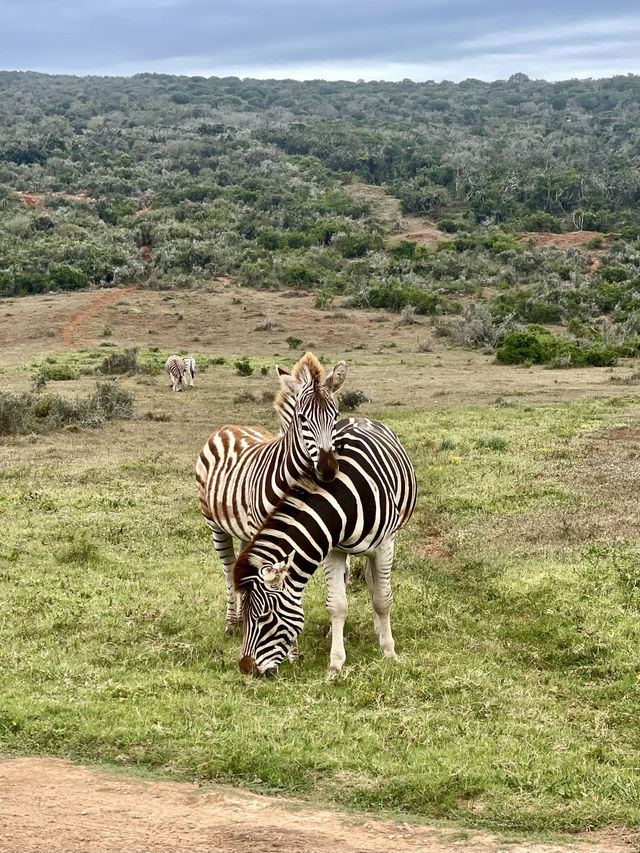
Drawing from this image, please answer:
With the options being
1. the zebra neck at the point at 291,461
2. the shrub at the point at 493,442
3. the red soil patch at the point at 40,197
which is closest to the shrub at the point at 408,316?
the shrub at the point at 493,442

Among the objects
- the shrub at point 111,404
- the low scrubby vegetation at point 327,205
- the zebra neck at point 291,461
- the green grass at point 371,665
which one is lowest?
the green grass at point 371,665

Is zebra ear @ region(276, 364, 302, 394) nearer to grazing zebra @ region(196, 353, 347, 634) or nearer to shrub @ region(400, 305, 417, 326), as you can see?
grazing zebra @ region(196, 353, 347, 634)

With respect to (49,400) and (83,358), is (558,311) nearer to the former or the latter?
(83,358)

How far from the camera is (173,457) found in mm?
18656

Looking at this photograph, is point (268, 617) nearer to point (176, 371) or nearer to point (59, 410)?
point (59, 410)

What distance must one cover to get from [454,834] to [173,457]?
1363 centimetres

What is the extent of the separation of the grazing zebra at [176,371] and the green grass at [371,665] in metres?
12.1

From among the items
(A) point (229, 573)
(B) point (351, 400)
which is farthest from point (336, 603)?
(B) point (351, 400)

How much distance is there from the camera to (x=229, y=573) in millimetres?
9984

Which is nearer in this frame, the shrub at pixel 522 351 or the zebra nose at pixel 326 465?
the zebra nose at pixel 326 465

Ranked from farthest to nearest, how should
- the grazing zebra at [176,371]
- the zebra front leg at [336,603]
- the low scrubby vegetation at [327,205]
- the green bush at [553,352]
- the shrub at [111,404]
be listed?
1. the low scrubby vegetation at [327,205]
2. the green bush at [553,352]
3. the grazing zebra at [176,371]
4. the shrub at [111,404]
5. the zebra front leg at [336,603]

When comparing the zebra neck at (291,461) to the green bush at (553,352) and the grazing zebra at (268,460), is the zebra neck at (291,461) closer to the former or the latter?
the grazing zebra at (268,460)

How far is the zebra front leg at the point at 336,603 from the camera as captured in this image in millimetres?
8391

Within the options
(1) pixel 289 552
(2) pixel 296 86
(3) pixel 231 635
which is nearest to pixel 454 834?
(1) pixel 289 552
